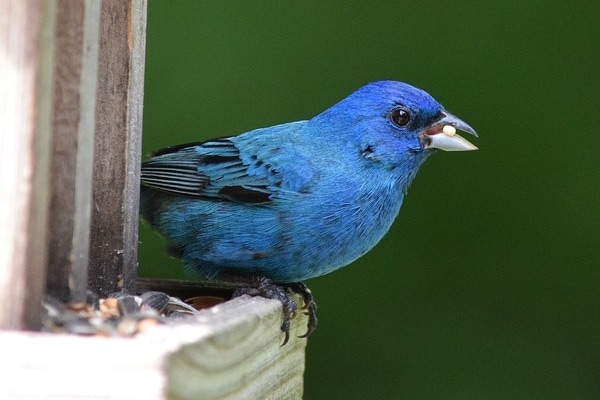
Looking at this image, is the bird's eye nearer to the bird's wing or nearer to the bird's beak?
the bird's beak

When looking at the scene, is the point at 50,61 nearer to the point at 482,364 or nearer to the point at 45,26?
the point at 45,26

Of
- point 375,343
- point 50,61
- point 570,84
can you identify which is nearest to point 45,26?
point 50,61

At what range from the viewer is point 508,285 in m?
4.89

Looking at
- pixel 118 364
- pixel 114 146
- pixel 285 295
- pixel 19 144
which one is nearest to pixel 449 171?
pixel 285 295

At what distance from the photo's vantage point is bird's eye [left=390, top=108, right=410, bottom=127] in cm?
372

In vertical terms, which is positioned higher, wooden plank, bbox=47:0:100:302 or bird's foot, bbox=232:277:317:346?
wooden plank, bbox=47:0:100:302

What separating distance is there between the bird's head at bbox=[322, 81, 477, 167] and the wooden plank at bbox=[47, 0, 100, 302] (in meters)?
1.59

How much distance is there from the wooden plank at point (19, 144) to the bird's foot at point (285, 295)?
965mm

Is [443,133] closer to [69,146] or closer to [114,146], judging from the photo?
[114,146]

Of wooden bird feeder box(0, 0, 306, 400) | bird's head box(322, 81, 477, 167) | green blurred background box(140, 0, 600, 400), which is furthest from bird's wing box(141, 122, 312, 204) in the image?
green blurred background box(140, 0, 600, 400)

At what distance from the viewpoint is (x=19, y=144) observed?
192cm

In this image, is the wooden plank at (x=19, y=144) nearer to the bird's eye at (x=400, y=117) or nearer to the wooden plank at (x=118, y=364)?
the wooden plank at (x=118, y=364)

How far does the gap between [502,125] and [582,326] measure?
3.46 ft

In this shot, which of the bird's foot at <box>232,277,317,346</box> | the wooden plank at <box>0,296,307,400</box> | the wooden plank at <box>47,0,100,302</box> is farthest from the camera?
the bird's foot at <box>232,277,317,346</box>
